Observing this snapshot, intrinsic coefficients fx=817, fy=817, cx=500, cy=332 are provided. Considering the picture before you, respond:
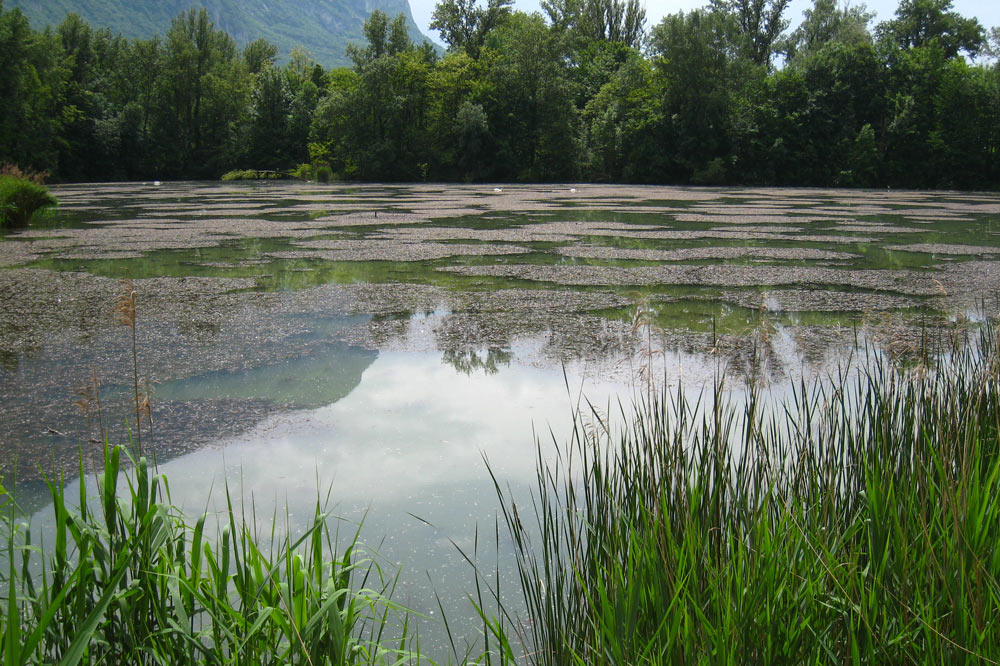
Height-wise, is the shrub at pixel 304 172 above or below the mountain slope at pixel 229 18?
below

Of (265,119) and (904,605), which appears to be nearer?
(904,605)

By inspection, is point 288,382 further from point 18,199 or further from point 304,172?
point 304,172

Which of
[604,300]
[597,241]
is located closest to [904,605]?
[604,300]

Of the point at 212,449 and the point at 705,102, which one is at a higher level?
the point at 705,102

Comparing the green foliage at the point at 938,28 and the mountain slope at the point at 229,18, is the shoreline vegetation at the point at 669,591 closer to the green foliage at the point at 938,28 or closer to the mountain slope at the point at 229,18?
the green foliage at the point at 938,28

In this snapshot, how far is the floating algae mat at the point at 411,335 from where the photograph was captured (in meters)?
3.11

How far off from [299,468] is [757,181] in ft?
98.1

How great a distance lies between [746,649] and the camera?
146 centimetres

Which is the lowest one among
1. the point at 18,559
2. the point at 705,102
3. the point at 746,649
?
the point at 18,559

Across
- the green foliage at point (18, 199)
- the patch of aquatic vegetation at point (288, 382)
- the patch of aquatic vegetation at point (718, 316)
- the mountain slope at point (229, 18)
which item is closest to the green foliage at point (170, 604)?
the patch of aquatic vegetation at point (288, 382)

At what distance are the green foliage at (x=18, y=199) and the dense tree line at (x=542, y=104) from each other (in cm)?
2066

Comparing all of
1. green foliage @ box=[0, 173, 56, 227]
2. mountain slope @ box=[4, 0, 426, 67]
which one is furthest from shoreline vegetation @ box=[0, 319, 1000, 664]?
mountain slope @ box=[4, 0, 426, 67]

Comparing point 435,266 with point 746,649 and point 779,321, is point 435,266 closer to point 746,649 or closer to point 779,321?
point 779,321

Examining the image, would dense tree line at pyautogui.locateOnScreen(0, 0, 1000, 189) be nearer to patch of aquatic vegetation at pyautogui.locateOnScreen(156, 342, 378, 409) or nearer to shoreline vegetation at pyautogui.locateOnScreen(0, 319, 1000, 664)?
patch of aquatic vegetation at pyautogui.locateOnScreen(156, 342, 378, 409)
